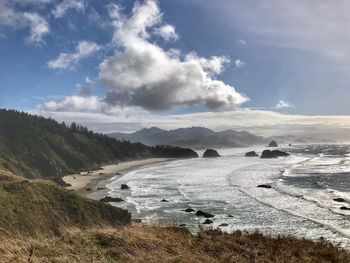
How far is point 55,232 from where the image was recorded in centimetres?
2941

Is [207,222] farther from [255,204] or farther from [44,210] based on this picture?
[44,210]

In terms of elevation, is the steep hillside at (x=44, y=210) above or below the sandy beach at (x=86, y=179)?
above

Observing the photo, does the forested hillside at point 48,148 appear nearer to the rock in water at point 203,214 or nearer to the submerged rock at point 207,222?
the rock in water at point 203,214

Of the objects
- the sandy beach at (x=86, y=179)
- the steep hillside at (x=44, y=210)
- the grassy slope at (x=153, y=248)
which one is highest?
the grassy slope at (x=153, y=248)

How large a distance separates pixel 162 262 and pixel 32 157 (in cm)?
11033

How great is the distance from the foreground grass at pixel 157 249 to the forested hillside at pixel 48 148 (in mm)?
71588

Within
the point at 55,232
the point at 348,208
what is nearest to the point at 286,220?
the point at 348,208

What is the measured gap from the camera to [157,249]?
38.4ft

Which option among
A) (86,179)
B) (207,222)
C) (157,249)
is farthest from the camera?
(86,179)

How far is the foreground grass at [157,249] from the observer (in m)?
10.5

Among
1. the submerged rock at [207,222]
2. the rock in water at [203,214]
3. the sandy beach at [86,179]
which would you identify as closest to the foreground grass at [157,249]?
the submerged rock at [207,222]

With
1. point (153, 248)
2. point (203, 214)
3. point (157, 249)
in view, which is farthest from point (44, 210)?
point (157, 249)

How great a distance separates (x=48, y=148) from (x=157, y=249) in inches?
4775

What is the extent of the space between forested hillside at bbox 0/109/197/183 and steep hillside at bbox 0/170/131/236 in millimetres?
47498
